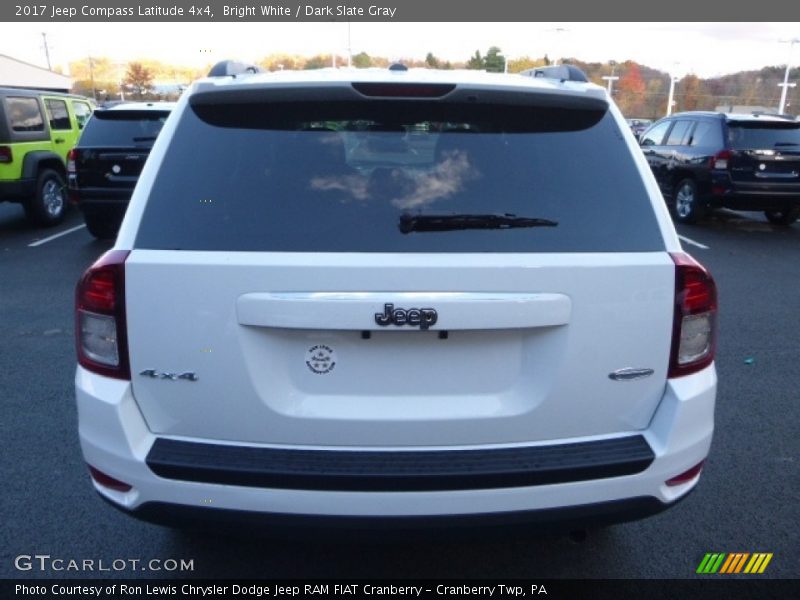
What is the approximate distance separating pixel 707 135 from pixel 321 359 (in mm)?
11338

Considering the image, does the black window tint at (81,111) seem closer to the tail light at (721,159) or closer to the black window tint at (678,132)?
the black window tint at (678,132)

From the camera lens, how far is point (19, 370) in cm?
499

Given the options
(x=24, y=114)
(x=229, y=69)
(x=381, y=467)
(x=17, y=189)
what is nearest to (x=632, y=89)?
(x=24, y=114)

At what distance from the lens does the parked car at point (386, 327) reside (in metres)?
2.05

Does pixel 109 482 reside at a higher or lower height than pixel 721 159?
higher

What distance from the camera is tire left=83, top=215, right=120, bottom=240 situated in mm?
9648

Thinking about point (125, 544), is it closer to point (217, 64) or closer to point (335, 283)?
point (335, 283)

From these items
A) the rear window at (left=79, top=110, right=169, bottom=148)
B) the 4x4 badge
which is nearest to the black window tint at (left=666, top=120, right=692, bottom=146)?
the rear window at (left=79, top=110, right=169, bottom=148)

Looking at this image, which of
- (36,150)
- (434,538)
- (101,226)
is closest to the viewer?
(434,538)

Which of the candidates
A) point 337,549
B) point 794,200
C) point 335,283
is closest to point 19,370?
point 337,549

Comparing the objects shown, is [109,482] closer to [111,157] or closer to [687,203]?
[111,157]

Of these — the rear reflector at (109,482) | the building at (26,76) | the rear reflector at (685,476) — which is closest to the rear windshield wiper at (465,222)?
the rear reflector at (685,476)

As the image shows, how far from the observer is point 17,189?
10320mm

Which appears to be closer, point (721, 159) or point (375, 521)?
point (375, 521)
